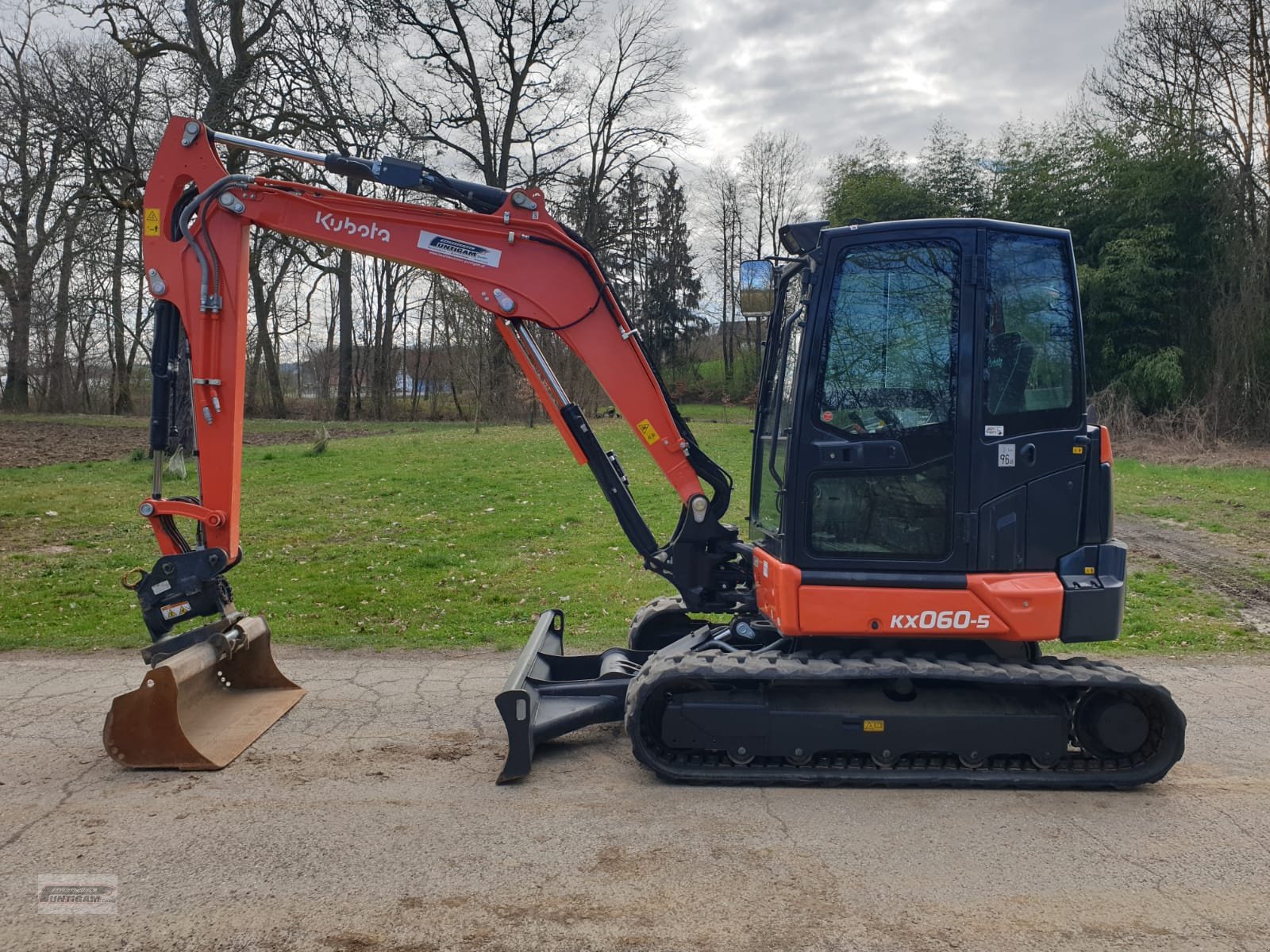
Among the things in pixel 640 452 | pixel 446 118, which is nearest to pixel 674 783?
pixel 640 452

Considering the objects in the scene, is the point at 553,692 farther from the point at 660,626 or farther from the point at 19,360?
the point at 19,360

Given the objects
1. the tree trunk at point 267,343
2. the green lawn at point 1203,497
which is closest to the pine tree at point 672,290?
the tree trunk at point 267,343

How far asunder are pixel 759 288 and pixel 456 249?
1.81 metres

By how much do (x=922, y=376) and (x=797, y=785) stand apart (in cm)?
213

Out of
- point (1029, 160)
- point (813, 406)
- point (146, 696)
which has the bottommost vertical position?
point (146, 696)

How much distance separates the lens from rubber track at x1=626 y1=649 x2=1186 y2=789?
4.52 meters

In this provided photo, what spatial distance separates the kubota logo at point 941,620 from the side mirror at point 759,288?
80.4 inches

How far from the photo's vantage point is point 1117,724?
4605 mm

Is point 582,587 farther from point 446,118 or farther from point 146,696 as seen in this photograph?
point 446,118

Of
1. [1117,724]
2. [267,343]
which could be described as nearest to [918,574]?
[1117,724]

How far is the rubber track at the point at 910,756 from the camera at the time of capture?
4523 millimetres

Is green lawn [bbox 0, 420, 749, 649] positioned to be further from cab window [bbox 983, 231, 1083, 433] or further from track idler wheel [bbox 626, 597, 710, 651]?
cab window [bbox 983, 231, 1083, 433]

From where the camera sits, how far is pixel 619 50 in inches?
1505

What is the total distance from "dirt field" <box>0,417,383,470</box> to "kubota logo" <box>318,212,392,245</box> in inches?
594
